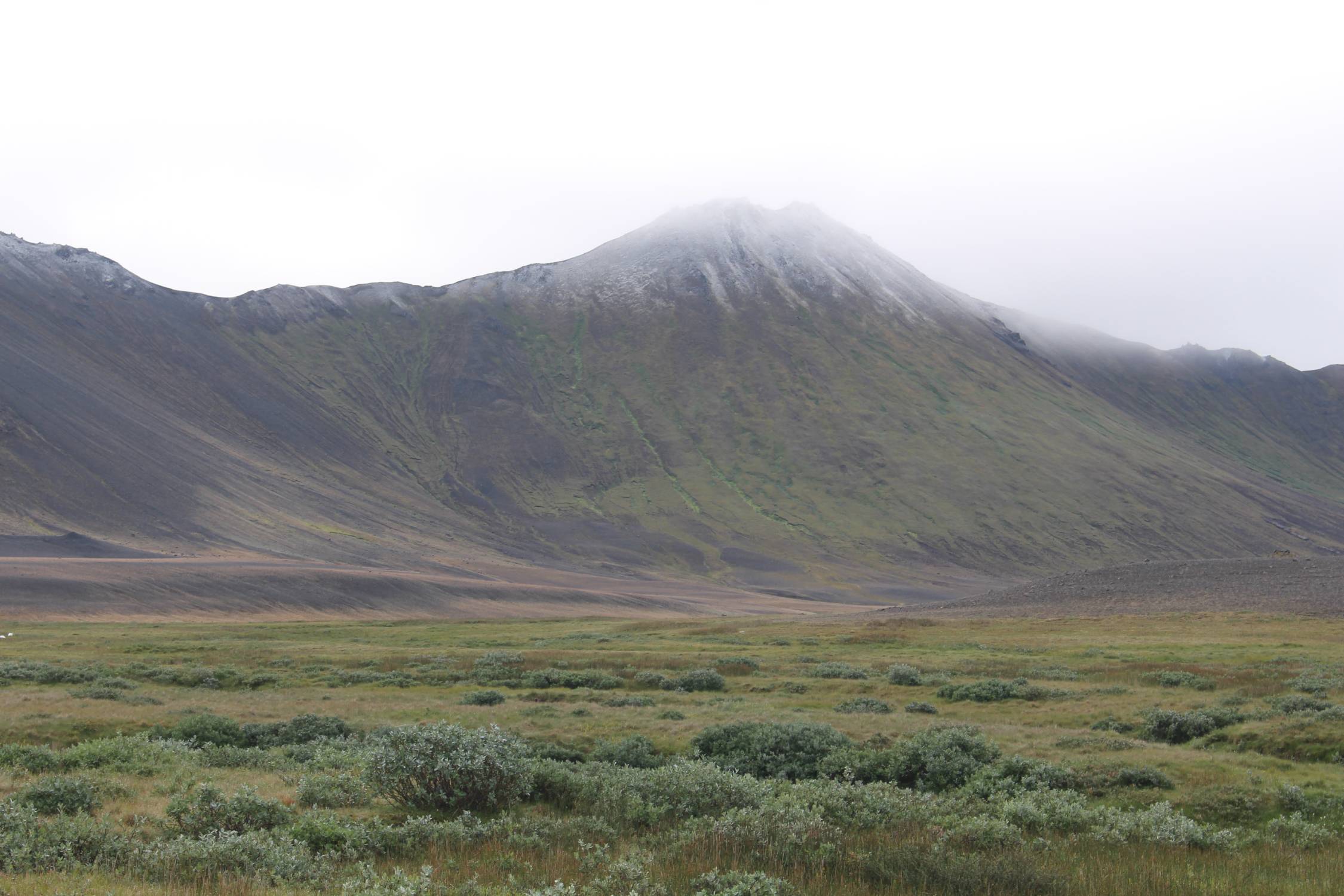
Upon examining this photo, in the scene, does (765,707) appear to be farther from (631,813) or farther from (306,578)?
(306,578)

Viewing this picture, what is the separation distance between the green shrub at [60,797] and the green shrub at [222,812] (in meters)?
1.96

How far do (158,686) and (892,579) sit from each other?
167 metres

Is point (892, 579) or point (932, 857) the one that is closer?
point (932, 857)

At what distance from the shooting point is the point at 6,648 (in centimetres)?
5712

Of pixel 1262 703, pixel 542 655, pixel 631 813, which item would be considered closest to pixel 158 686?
pixel 542 655

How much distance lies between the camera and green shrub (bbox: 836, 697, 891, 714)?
32531 millimetres

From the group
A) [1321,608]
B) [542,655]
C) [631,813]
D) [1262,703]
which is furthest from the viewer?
[1321,608]

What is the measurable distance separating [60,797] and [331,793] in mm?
4304

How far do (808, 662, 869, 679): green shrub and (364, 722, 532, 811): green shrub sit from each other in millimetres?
27596

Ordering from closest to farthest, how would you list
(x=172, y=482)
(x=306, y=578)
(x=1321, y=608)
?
(x=1321, y=608), (x=306, y=578), (x=172, y=482)

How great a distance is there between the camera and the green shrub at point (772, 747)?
21594 mm

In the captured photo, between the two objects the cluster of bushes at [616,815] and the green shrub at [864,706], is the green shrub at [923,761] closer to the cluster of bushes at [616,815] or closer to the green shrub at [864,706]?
the cluster of bushes at [616,815]

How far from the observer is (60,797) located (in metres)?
15.6

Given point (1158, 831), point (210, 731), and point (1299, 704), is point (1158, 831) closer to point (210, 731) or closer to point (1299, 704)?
point (1299, 704)
